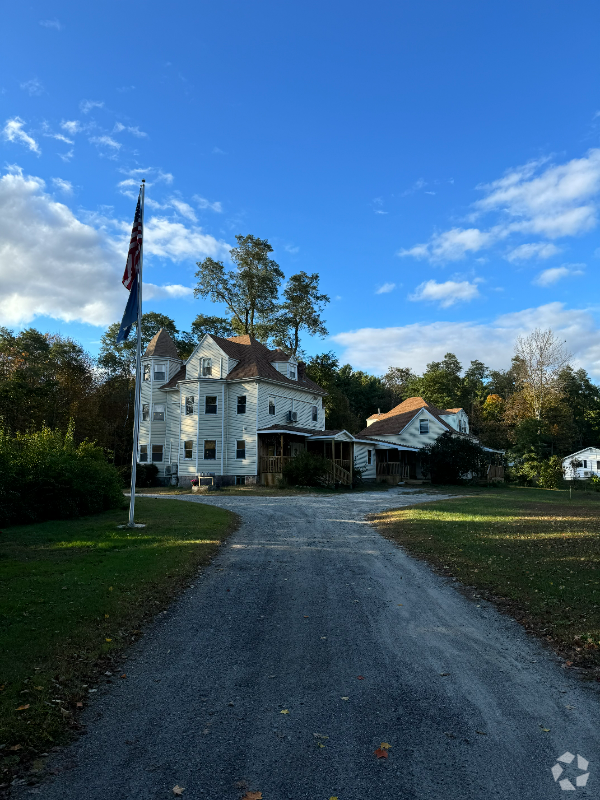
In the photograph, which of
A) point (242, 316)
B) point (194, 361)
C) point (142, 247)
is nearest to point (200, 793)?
point (142, 247)

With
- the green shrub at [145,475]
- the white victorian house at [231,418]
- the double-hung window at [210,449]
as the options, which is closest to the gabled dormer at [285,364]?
the white victorian house at [231,418]

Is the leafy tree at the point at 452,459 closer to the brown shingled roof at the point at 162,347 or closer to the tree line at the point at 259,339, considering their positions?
the tree line at the point at 259,339

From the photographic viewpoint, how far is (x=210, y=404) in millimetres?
34938

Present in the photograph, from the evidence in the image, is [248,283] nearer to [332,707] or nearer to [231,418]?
[231,418]

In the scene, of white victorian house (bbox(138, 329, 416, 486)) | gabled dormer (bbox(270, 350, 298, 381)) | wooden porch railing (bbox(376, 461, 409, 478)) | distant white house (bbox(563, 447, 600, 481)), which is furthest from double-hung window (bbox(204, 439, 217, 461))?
distant white house (bbox(563, 447, 600, 481))

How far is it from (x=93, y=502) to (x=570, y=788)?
16285 mm

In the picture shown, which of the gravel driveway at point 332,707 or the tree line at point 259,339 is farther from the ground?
the tree line at point 259,339

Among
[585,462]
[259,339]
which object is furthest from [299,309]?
[585,462]

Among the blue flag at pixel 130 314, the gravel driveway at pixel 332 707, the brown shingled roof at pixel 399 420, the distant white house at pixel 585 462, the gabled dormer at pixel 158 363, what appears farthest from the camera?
Answer: the distant white house at pixel 585 462

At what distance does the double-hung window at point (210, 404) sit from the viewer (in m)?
34.8

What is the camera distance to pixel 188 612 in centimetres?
711

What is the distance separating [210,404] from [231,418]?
5.73 ft

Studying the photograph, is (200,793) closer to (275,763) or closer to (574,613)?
(275,763)

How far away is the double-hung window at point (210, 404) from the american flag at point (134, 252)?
819 inches
